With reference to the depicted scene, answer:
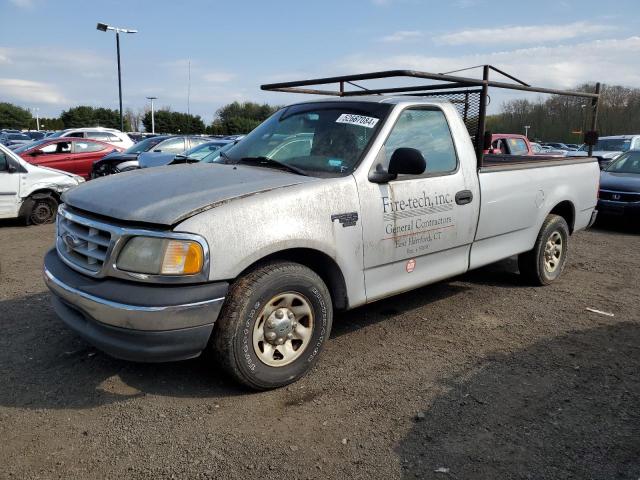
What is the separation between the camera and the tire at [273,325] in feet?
10.1

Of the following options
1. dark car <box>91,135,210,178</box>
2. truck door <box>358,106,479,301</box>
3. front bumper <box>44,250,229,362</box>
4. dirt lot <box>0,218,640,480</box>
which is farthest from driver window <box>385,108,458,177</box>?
dark car <box>91,135,210,178</box>

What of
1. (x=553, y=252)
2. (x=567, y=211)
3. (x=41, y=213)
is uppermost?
(x=567, y=211)

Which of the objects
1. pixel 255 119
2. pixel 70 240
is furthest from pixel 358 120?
pixel 255 119

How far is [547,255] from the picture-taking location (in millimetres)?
5773

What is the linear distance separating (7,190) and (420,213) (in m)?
8.09

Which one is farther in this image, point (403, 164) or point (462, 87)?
point (462, 87)

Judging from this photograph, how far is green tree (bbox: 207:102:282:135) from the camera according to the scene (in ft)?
211

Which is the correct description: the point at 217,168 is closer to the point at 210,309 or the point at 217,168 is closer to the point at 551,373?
the point at 210,309

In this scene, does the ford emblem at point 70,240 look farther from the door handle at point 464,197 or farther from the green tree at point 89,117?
the green tree at point 89,117

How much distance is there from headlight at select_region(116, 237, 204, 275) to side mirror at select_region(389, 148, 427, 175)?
1.52 meters

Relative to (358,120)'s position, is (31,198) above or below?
below

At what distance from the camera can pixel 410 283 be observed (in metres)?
4.10

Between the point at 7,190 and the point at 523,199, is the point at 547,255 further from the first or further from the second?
the point at 7,190

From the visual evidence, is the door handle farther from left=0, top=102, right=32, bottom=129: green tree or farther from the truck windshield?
left=0, top=102, right=32, bottom=129: green tree
